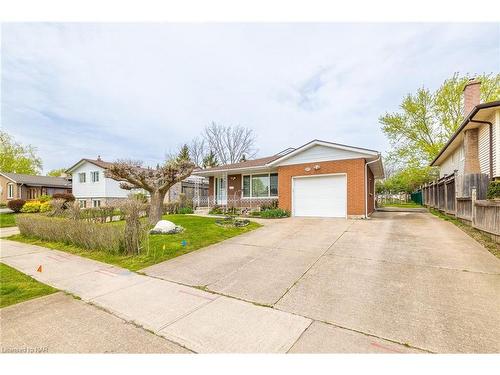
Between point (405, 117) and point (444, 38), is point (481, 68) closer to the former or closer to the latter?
point (405, 117)

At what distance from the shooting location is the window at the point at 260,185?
16250 millimetres

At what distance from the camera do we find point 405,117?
2308 cm

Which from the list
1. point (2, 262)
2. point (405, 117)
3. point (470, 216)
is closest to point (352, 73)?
point (470, 216)

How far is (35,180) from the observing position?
3100 cm

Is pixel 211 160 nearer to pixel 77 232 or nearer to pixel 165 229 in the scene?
pixel 165 229

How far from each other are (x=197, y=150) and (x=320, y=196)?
103 ft

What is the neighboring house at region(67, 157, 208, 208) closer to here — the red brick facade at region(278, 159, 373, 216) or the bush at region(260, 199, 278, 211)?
the bush at region(260, 199, 278, 211)

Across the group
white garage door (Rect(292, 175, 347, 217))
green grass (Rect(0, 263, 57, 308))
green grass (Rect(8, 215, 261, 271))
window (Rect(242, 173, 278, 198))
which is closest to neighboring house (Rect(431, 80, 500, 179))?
white garage door (Rect(292, 175, 347, 217))

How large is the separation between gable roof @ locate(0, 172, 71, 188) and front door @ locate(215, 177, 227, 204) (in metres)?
28.0

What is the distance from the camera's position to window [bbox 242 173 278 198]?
1625 cm

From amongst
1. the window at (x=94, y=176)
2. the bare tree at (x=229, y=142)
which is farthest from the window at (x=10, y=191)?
the bare tree at (x=229, y=142)

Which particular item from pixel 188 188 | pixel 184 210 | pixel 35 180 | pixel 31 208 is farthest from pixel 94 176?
pixel 184 210

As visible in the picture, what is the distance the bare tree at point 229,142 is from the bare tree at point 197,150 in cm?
215

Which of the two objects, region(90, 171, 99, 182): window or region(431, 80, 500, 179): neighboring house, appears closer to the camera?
region(431, 80, 500, 179): neighboring house
